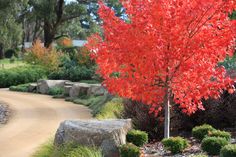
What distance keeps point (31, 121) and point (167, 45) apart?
7273 millimetres

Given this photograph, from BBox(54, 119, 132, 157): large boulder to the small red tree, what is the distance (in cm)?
67

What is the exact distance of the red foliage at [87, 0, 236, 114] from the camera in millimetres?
7094

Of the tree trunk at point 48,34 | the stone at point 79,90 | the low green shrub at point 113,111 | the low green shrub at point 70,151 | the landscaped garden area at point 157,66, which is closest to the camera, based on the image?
the low green shrub at point 70,151

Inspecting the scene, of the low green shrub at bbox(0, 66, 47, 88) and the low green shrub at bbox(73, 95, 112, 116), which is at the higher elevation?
the low green shrub at bbox(0, 66, 47, 88)

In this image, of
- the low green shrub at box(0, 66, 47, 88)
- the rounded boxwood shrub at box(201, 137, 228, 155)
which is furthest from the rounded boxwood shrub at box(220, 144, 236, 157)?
the low green shrub at box(0, 66, 47, 88)

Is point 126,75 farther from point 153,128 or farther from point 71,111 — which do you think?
point 71,111

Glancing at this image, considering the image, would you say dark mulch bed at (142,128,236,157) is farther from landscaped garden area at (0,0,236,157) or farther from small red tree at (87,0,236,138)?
small red tree at (87,0,236,138)

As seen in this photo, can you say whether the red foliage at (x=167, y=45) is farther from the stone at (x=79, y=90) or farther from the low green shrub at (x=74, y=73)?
the low green shrub at (x=74, y=73)

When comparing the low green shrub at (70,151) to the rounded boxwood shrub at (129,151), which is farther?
the rounded boxwood shrub at (129,151)

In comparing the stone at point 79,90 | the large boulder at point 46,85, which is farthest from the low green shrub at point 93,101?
the large boulder at point 46,85

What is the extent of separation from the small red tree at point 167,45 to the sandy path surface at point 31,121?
2839 millimetres

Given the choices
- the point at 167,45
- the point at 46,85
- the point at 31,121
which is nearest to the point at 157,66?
the point at 167,45

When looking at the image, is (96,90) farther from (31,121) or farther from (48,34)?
(48,34)

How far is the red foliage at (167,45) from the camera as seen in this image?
23.3 ft
